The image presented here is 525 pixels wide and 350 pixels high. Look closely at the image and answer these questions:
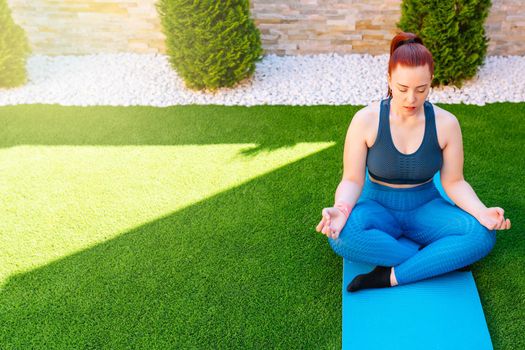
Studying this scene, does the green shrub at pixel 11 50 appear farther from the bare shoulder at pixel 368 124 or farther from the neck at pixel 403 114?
the neck at pixel 403 114

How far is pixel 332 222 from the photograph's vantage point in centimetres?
276

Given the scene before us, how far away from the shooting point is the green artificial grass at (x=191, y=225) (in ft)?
9.37

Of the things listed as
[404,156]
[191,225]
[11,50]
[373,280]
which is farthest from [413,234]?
[11,50]

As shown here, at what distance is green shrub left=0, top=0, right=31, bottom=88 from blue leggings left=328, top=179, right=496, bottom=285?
4.41 m

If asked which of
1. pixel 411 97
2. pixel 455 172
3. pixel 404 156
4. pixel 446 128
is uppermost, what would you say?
pixel 411 97

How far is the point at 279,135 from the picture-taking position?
182 inches

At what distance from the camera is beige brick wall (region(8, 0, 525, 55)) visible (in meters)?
5.75

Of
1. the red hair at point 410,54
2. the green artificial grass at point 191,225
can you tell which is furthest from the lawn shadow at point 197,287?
the red hair at point 410,54

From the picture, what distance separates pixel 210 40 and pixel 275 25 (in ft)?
3.75

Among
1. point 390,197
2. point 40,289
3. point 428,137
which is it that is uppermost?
point 428,137

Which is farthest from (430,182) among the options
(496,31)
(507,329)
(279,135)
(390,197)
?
(496,31)

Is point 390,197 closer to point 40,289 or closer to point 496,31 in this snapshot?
point 40,289

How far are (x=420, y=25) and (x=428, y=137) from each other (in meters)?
2.61

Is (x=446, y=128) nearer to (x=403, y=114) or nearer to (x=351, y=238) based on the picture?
(x=403, y=114)
